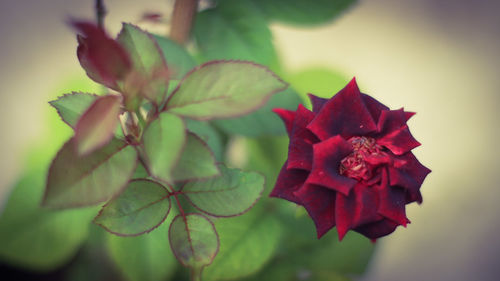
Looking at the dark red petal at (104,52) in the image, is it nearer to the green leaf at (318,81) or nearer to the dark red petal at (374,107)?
the dark red petal at (374,107)

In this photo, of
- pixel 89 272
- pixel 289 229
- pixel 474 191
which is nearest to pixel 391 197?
pixel 289 229

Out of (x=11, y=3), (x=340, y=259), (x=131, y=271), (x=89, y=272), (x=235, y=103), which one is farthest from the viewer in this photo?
(x=11, y=3)

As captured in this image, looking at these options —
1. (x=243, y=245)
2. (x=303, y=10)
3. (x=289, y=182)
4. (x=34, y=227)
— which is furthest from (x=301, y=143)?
(x=34, y=227)

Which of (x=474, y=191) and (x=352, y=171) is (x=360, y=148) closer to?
(x=352, y=171)

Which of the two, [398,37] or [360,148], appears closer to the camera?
[360,148]

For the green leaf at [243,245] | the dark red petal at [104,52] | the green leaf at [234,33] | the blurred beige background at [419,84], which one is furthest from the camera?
the blurred beige background at [419,84]

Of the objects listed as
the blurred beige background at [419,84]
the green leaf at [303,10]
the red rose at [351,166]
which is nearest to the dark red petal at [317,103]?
the red rose at [351,166]
